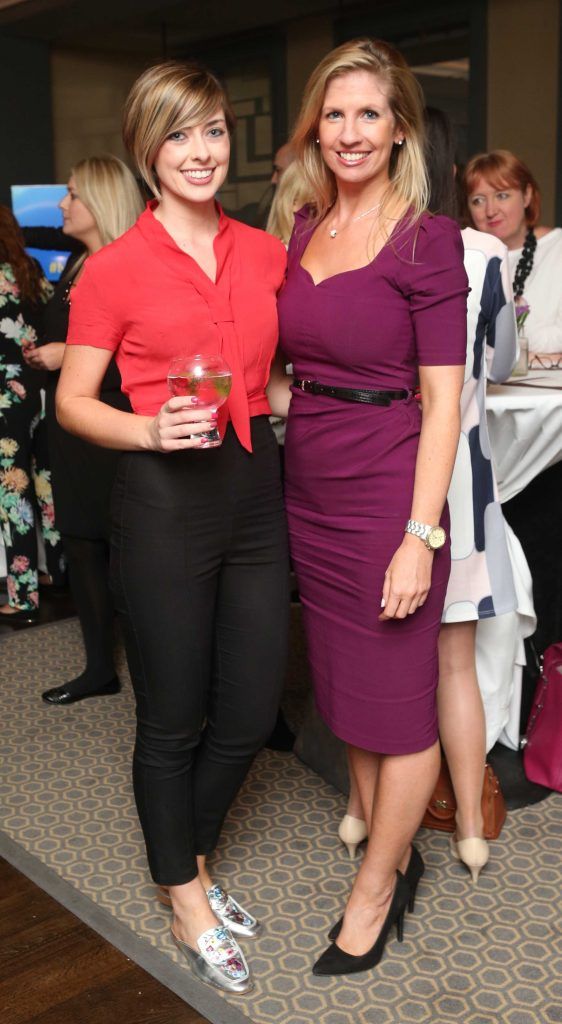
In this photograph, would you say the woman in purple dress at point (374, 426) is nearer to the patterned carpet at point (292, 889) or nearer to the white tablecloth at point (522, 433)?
the patterned carpet at point (292, 889)

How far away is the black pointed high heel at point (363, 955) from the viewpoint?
1.97 m

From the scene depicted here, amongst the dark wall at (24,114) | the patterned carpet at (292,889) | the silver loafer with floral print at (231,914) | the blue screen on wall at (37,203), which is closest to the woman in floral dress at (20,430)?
the patterned carpet at (292,889)

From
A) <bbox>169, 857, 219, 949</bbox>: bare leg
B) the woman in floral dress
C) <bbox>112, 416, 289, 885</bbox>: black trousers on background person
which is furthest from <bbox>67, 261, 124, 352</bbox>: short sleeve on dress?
the woman in floral dress

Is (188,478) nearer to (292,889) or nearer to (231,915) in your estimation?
(231,915)

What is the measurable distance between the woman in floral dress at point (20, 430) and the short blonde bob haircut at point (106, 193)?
1005 millimetres

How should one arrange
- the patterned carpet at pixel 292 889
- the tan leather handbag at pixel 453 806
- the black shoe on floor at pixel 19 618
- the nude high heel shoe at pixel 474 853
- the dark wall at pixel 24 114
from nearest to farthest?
1. the patterned carpet at pixel 292 889
2. the nude high heel shoe at pixel 474 853
3. the tan leather handbag at pixel 453 806
4. the black shoe on floor at pixel 19 618
5. the dark wall at pixel 24 114

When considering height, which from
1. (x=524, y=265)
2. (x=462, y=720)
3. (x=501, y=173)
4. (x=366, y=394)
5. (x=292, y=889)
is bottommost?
(x=292, y=889)

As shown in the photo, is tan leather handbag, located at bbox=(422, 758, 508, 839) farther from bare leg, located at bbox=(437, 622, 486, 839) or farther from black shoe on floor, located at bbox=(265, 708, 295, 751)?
black shoe on floor, located at bbox=(265, 708, 295, 751)

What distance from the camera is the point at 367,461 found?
182cm

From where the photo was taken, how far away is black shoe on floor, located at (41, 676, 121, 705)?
3334mm

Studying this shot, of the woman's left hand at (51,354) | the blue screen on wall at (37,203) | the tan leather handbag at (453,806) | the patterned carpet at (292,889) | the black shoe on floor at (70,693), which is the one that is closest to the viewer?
the patterned carpet at (292,889)

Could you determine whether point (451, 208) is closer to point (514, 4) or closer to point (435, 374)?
point (435, 374)

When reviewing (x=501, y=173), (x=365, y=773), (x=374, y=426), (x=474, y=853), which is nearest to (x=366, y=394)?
(x=374, y=426)

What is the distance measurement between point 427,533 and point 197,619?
1.40 ft
